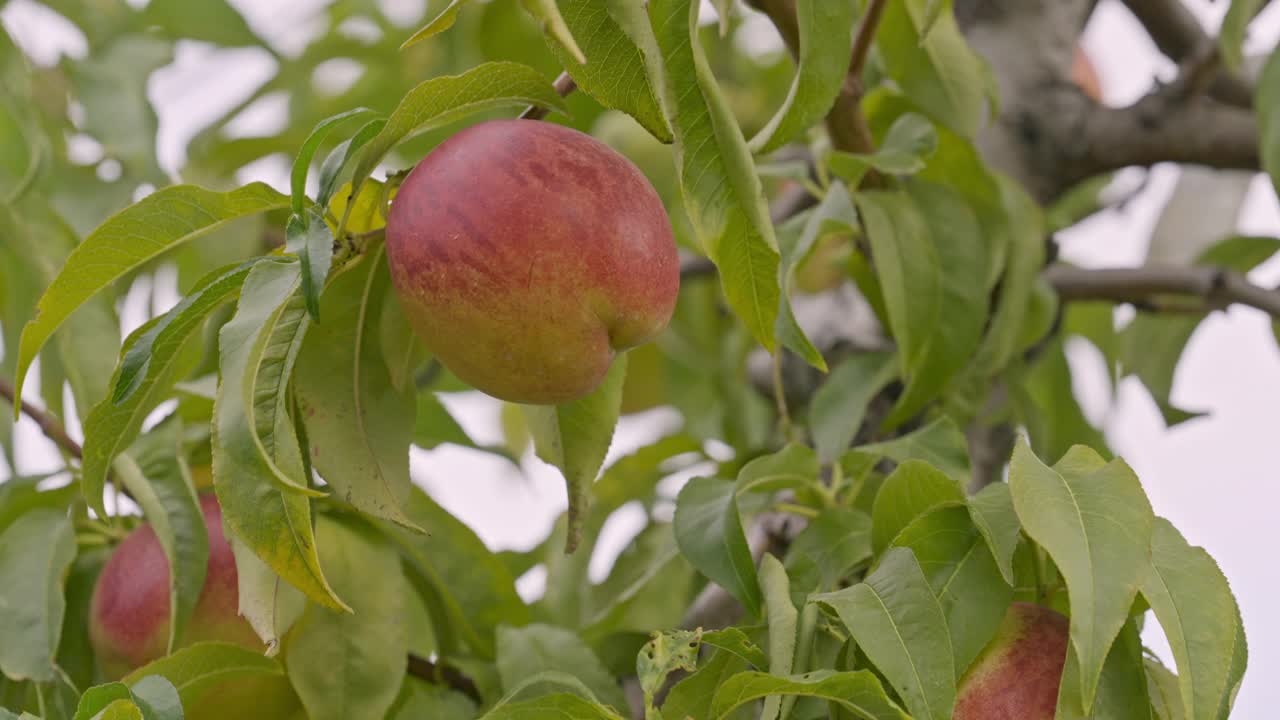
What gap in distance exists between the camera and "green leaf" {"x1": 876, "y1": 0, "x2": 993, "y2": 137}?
34.4 inches

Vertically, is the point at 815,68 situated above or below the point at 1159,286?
above

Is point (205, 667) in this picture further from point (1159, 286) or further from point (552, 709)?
point (1159, 286)

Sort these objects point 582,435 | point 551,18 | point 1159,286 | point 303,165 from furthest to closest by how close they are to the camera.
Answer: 1. point 1159,286
2. point 582,435
3. point 303,165
4. point 551,18

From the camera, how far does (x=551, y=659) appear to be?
0.74 metres

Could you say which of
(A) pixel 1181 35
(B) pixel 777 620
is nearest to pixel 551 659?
(B) pixel 777 620

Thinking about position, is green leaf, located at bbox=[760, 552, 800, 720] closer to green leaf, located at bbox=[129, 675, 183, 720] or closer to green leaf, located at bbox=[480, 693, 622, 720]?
green leaf, located at bbox=[480, 693, 622, 720]

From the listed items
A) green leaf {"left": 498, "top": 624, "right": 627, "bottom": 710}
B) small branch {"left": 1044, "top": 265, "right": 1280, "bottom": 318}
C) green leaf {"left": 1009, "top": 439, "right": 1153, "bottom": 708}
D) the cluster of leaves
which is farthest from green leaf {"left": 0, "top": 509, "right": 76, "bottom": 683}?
small branch {"left": 1044, "top": 265, "right": 1280, "bottom": 318}

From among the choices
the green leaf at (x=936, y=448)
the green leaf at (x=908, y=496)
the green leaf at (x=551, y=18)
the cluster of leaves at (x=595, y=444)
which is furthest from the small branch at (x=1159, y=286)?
the green leaf at (x=551, y=18)

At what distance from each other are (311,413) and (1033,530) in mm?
296

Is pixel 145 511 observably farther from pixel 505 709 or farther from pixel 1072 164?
pixel 1072 164

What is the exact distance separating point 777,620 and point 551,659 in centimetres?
18

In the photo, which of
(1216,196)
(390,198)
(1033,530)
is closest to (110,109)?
(390,198)

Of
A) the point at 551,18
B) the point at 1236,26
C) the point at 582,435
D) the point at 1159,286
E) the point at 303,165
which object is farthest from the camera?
the point at 1159,286

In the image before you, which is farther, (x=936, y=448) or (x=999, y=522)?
(x=936, y=448)
